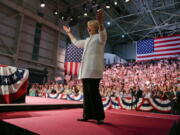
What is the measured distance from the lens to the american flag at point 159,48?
9.42 meters

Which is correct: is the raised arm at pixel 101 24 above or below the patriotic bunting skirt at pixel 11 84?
above

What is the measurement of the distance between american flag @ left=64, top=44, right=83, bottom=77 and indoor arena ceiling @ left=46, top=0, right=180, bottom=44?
2.53 meters

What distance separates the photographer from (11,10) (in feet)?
36.3

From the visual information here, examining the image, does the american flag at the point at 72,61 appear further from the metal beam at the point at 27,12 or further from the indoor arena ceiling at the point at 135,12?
the metal beam at the point at 27,12

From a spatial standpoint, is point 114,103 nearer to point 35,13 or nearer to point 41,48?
point 41,48

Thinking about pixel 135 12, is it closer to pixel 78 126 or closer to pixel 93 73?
pixel 93 73

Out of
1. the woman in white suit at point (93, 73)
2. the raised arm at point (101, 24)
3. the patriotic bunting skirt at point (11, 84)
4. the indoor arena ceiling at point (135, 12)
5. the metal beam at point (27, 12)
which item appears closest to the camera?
the raised arm at point (101, 24)

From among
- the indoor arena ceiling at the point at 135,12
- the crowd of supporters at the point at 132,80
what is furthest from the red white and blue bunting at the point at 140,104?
the indoor arena ceiling at the point at 135,12

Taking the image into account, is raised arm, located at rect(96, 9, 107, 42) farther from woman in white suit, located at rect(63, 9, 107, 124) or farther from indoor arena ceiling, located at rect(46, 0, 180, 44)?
indoor arena ceiling, located at rect(46, 0, 180, 44)

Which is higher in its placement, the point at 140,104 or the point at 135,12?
the point at 135,12

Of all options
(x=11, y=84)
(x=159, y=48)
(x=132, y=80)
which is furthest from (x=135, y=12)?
(x=11, y=84)

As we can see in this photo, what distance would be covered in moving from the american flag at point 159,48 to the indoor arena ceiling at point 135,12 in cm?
241

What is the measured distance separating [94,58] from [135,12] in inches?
496

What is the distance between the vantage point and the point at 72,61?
11570mm
